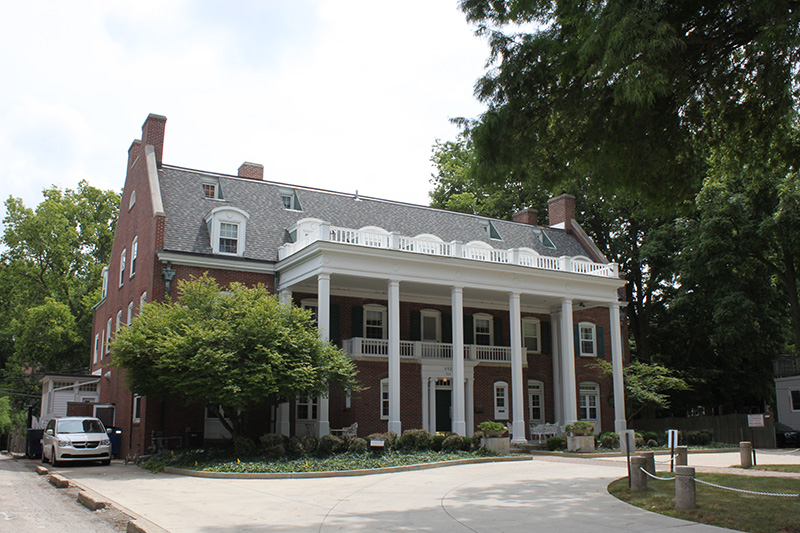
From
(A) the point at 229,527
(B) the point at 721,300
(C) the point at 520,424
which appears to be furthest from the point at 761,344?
(A) the point at 229,527

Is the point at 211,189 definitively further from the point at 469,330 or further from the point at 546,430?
the point at 546,430

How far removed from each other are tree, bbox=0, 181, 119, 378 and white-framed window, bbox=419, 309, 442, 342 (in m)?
27.2

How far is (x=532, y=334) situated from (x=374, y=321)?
870cm

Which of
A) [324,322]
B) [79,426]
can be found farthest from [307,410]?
[79,426]

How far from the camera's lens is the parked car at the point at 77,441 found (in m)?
23.4

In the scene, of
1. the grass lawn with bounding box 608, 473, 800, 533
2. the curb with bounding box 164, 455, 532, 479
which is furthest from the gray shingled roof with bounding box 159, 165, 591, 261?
the grass lawn with bounding box 608, 473, 800, 533

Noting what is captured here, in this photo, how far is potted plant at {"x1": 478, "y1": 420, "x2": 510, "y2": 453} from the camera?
24453 mm

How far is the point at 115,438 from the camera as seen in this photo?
2756 centimetres

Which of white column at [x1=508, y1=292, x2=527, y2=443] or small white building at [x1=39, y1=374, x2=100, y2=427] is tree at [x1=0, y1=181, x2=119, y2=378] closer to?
small white building at [x1=39, y1=374, x2=100, y2=427]

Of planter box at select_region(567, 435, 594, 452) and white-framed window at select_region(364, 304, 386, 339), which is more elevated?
white-framed window at select_region(364, 304, 386, 339)

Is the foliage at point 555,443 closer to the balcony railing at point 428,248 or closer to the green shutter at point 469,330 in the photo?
the green shutter at point 469,330

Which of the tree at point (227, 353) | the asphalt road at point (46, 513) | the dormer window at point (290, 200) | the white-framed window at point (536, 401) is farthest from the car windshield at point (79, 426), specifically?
the white-framed window at point (536, 401)

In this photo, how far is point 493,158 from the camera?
1453cm

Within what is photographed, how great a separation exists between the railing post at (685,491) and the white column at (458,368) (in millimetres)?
14647
